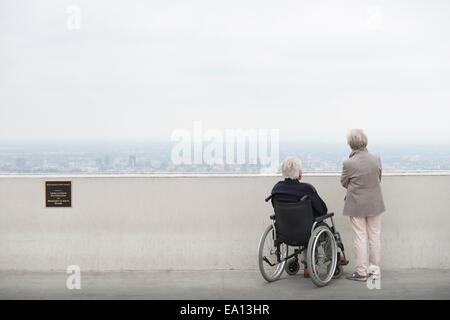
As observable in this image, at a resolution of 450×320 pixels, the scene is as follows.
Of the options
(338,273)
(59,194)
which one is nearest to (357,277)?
(338,273)

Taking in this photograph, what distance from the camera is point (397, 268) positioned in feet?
17.8

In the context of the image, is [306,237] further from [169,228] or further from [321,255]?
[169,228]

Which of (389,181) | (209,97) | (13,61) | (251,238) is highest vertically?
(13,61)

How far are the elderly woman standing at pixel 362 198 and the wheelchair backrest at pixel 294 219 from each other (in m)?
0.49

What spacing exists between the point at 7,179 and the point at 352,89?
5.14m

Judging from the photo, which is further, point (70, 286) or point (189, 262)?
point (189, 262)

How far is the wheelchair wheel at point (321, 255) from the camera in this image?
14.9 feet

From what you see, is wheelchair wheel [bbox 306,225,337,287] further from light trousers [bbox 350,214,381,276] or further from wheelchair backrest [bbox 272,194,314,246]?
light trousers [bbox 350,214,381,276]

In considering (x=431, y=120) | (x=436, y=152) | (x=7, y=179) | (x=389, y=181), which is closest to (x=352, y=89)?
(x=431, y=120)

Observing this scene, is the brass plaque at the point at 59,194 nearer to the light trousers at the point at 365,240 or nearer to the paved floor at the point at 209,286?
the paved floor at the point at 209,286

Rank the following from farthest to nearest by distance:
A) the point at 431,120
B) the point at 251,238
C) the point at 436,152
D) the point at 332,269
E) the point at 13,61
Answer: the point at 13,61, the point at 431,120, the point at 436,152, the point at 251,238, the point at 332,269

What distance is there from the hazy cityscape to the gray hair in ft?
1.21

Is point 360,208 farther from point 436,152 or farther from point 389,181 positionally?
point 436,152

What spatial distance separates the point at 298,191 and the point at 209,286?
1136 mm
